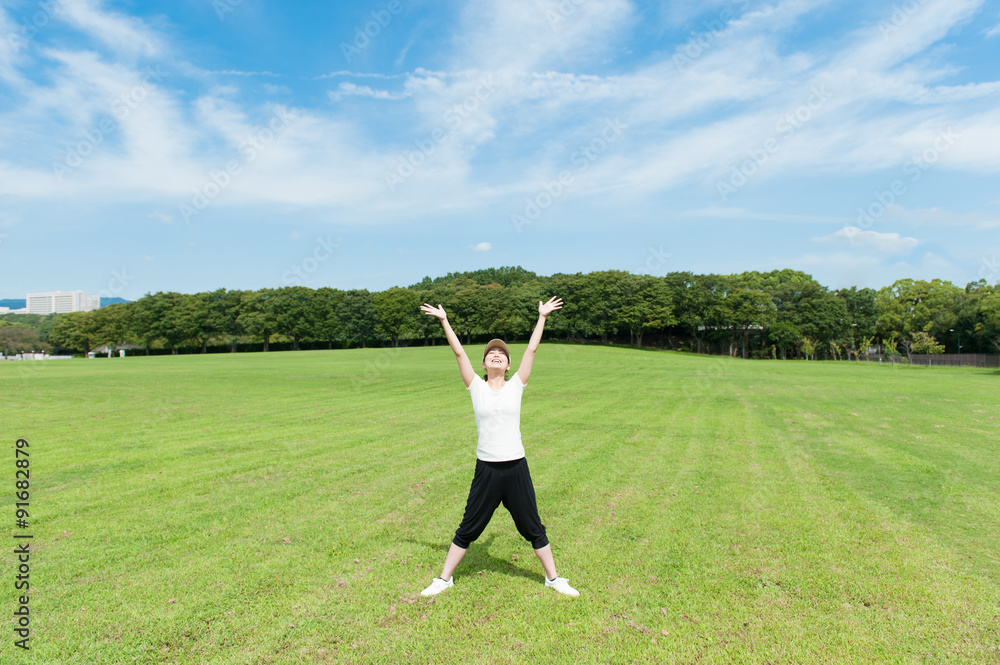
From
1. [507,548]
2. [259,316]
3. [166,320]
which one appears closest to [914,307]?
[507,548]

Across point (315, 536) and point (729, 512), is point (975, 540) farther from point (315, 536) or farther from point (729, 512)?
point (315, 536)

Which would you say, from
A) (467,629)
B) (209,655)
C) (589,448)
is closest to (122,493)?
(209,655)

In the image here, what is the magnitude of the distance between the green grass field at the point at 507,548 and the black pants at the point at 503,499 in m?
0.63

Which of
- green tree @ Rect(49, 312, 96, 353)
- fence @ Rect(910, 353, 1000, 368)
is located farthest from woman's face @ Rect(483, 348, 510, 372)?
green tree @ Rect(49, 312, 96, 353)

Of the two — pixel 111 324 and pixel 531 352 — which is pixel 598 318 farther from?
pixel 111 324

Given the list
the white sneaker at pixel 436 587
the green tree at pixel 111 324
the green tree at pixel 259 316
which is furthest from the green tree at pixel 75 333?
the white sneaker at pixel 436 587

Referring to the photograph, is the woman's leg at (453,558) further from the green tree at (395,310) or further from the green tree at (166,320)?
the green tree at (166,320)

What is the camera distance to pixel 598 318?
87438mm

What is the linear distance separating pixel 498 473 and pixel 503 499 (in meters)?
0.28

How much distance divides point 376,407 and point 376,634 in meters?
15.5

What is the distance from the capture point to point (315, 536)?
22.0ft

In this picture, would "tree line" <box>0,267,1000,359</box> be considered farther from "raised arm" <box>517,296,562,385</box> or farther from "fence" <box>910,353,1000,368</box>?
"raised arm" <box>517,296,562,385</box>

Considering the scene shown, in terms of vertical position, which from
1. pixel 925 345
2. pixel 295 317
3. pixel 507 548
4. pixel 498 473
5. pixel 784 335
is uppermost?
pixel 295 317

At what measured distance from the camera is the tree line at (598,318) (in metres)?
82.0
